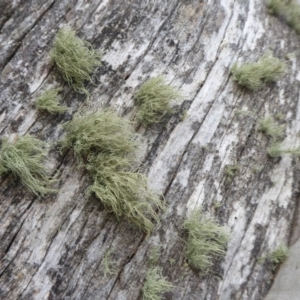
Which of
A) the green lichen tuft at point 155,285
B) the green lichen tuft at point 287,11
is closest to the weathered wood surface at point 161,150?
the green lichen tuft at point 155,285

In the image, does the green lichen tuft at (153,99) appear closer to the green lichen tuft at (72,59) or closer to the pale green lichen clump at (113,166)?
the pale green lichen clump at (113,166)

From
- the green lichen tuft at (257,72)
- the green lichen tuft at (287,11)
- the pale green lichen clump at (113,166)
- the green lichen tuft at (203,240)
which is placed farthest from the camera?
the green lichen tuft at (287,11)

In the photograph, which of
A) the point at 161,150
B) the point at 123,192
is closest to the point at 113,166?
the point at 123,192

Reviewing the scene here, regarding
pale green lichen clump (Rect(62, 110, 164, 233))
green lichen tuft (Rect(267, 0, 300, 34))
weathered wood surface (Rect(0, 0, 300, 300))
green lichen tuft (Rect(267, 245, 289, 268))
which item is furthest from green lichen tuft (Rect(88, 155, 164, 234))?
green lichen tuft (Rect(267, 0, 300, 34))

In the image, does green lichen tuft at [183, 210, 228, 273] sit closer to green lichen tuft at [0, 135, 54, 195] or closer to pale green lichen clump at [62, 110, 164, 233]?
pale green lichen clump at [62, 110, 164, 233]

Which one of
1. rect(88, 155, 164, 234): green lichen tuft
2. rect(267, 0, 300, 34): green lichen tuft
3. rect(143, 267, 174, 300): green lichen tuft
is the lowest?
rect(143, 267, 174, 300): green lichen tuft

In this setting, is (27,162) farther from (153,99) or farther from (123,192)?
(153,99)
